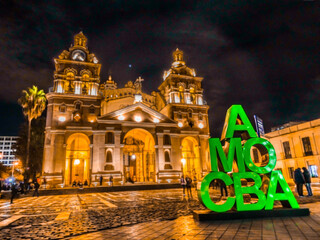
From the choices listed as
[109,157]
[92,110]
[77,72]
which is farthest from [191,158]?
[77,72]

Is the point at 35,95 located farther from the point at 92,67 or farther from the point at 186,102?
the point at 186,102

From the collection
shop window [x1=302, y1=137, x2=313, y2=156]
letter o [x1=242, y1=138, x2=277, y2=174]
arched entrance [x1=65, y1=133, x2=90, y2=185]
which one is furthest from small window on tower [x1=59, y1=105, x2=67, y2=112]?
shop window [x1=302, y1=137, x2=313, y2=156]

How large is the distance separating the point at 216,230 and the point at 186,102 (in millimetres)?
34531

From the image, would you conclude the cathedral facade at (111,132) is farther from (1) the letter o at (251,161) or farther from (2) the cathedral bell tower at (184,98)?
(1) the letter o at (251,161)

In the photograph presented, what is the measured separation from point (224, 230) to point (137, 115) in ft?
90.2

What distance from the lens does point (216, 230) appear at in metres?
5.32

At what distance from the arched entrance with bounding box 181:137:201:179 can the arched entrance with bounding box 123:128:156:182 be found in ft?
19.2

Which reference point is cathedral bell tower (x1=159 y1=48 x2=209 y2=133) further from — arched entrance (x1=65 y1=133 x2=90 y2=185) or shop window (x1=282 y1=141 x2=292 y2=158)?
arched entrance (x1=65 y1=133 x2=90 y2=185)

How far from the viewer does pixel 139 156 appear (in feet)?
115

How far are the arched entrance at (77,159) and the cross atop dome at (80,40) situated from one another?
52.6 feet

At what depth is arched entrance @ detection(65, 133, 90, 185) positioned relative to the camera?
31953 mm

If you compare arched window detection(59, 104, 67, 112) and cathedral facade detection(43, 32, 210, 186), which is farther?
arched window detection(59, 104, 67, 112)

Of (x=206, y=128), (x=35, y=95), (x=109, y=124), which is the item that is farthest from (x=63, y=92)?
(x=206, y=128)

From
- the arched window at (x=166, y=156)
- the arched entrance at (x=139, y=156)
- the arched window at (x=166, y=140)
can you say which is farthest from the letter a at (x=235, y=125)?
the arched entrance at (x=139, y=156)
